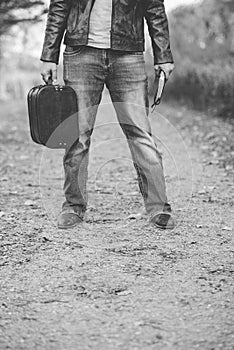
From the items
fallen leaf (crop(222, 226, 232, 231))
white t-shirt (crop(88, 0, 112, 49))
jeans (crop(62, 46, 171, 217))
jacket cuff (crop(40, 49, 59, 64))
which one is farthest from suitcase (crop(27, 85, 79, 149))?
fallen leaf (crop(222, 226, 232, 231))

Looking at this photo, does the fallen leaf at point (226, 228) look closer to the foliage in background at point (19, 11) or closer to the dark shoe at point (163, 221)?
the dark shoe at point (163, 221)

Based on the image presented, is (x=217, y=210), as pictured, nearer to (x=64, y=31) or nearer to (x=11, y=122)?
(x=64, y=31)

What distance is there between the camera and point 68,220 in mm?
4965

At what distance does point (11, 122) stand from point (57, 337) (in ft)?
41.3

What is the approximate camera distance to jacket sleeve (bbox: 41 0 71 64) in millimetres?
4801

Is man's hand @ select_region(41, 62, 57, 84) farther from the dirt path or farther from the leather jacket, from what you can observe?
the dirt path

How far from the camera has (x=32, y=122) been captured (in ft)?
15.8

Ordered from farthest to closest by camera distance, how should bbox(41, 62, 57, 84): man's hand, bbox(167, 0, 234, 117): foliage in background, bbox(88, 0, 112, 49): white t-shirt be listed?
1. bbox(167, 0, 234, 117): foliage in background
2. bbox(41, 62, 57, 84): man's hand
3. bbox(88, 0, 112, 49): white t-shirt

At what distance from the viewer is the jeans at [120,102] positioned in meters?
4.82

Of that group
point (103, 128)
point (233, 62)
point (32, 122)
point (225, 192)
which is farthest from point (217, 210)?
Answer: point (233, 62)

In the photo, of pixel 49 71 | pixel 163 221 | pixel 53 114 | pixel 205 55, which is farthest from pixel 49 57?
pixel 205 55

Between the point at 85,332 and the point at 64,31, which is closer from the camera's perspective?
the point at 85,332

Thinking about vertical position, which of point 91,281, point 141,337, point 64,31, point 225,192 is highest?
point 64,31

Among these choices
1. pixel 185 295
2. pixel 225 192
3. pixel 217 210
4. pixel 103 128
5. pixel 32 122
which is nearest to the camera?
pixel 185 295
